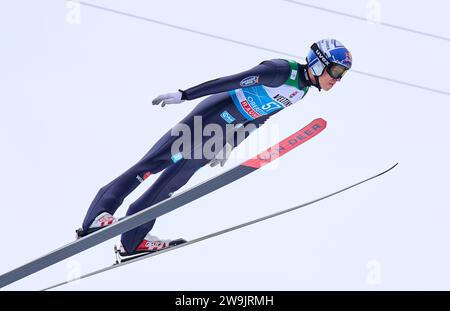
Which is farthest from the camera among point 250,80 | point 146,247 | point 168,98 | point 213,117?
point 146,247

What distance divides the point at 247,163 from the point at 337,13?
4453 millimetres

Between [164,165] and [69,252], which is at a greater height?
[164,165]

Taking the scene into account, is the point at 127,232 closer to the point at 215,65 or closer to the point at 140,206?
the point at 140,206

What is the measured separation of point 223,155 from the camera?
23.3 ft

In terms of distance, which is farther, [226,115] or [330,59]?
[226,115]

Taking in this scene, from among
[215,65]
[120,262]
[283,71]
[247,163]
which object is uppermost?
[215,65]

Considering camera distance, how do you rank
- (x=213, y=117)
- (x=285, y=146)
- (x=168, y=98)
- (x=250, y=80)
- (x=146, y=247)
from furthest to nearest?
(x=146, y=247) → (x=213, y=117) → (x=250, y=80) → (x=285, y=146) → (x=168, y=98)

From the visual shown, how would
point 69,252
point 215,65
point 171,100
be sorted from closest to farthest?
point 171,100, point 69,252, point 215,65

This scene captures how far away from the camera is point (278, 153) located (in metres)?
6.38

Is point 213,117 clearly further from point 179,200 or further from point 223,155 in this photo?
point 179,200

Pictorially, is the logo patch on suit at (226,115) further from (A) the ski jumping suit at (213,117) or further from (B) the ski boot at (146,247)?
(B) the ski boot at (146,247)

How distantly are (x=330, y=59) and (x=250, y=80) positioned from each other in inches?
21.6

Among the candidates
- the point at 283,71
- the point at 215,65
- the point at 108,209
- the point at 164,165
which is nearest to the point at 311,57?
the point at 283,71

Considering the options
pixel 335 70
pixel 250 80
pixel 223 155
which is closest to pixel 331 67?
pixel 335 70
